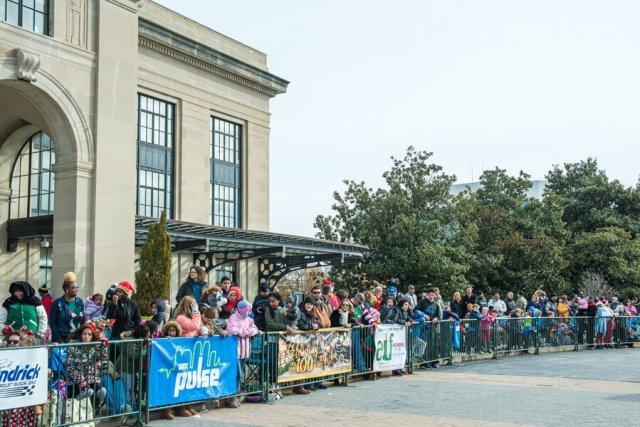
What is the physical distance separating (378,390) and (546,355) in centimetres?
1027

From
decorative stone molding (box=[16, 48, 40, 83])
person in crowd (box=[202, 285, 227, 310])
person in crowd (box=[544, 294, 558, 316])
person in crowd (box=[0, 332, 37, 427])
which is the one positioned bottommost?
person in crowd (box=[0, 332, 37, 427])

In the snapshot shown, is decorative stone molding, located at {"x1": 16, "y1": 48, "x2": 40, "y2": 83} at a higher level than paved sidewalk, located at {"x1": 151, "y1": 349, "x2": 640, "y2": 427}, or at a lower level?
higher

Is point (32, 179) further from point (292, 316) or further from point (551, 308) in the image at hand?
point (551, 308)

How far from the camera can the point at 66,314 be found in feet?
39.5

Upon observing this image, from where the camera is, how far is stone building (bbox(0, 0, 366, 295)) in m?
19.7

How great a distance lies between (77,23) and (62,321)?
35.6 ft

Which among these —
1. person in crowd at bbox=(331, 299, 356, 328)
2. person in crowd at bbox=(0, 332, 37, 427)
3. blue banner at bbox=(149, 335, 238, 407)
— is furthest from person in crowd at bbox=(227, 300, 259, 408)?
person in crowd at bbox=(0, 332, 37, 427)

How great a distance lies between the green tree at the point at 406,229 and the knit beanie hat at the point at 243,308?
2135cm

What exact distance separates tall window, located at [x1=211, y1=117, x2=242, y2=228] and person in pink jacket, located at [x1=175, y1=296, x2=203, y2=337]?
2409 centimetres

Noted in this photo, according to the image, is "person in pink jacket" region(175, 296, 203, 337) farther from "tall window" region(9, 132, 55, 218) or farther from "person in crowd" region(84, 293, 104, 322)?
"tall window" region(9, 132, 55, 218)

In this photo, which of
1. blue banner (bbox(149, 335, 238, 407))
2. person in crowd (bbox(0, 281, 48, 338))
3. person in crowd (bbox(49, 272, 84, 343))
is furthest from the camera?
person in crowd (bbox(49, 272, 84, 343))

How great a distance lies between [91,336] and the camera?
33.4ft

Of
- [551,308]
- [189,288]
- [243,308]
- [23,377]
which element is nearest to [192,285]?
[189,288]

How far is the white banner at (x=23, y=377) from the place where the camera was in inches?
333
